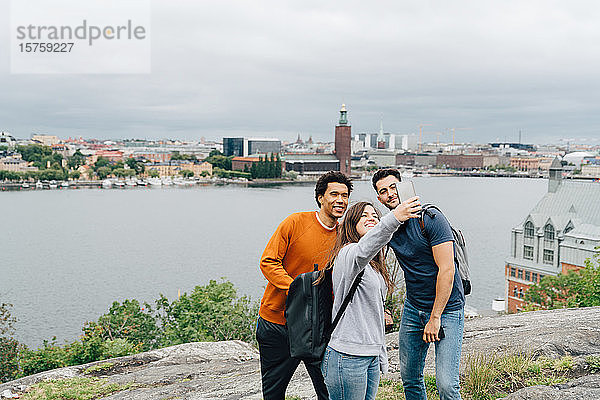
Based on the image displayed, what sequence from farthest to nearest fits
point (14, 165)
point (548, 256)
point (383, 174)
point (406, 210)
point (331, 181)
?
point (14, 165) → point (548, 256) → point (383, 174) → point (331, 181) → point (406, 210)

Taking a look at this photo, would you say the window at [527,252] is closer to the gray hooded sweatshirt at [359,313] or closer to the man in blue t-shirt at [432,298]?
the man in blue t-shirt at [432,298]

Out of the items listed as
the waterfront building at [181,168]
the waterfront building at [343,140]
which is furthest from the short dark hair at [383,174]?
the waterfront building at [181,168]

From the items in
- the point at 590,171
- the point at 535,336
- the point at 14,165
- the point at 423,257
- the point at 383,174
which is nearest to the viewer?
the point at 423,257

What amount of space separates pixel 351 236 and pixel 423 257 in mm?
385

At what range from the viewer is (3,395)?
185 inches

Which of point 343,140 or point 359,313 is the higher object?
point 343,140

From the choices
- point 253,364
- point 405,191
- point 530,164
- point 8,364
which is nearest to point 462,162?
point 530,164

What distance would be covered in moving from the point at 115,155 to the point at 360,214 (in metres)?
132

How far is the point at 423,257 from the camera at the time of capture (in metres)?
2.36

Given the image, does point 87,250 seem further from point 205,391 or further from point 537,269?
point 205,391

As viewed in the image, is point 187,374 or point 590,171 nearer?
point 187,374

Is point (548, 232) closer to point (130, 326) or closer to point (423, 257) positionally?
point (130, 326)

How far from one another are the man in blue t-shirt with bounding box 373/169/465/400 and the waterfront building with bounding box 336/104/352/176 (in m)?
95.8

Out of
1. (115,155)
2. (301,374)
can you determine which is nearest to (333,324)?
(301,374)
